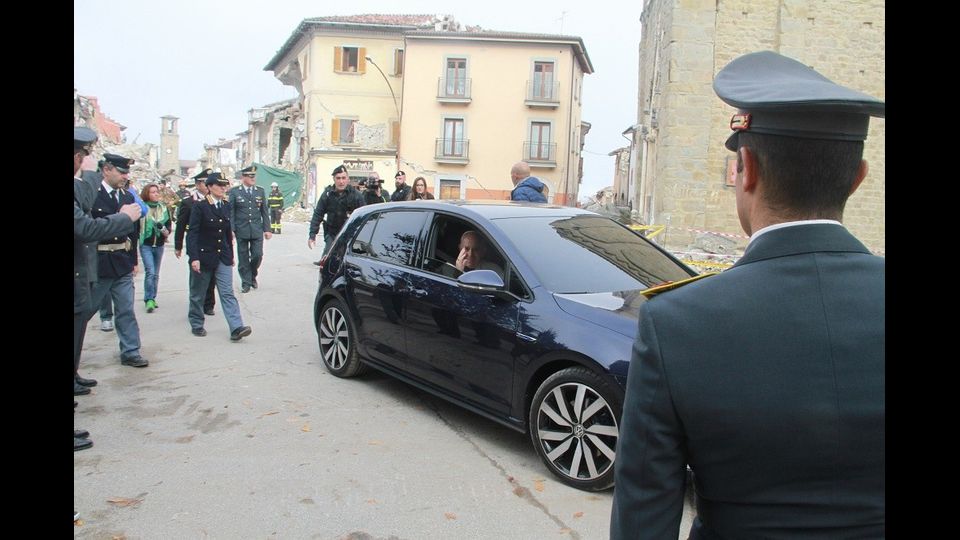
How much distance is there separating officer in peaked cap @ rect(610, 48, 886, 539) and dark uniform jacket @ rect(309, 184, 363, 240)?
10.4 metres

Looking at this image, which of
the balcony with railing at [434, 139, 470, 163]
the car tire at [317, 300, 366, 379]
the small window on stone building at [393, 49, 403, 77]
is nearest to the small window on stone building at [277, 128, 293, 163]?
the small window on stone building at [393, 49, 403, 77]

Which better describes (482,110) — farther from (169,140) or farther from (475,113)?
(169,140)

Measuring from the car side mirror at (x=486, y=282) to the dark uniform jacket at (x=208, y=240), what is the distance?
15.6 feet

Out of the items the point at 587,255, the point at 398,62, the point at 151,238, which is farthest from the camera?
the point at 398,62

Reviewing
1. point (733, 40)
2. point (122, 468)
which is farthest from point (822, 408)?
point (733, 40)

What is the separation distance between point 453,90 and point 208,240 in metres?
34.6

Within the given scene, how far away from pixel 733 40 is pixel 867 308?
21.2 meters

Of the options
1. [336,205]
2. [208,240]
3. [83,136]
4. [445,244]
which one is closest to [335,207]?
[336,205]

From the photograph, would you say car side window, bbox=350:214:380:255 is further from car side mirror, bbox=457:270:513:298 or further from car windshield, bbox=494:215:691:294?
car side mirror, bbox=457:270:513:298

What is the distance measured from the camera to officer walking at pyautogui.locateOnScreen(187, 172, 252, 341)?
8578mm

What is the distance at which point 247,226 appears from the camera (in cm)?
1177

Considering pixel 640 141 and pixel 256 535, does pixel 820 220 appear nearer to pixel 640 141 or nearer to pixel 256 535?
pixel 256 535

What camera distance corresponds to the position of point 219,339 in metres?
8.73

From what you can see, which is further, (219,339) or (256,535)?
(219,339)
